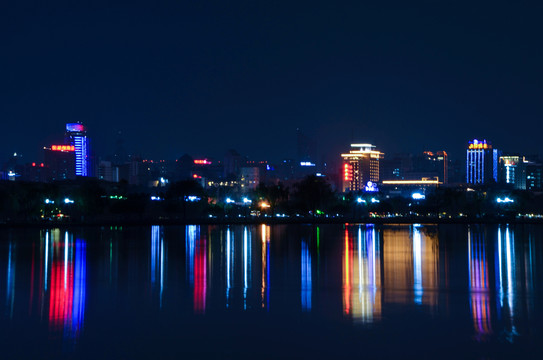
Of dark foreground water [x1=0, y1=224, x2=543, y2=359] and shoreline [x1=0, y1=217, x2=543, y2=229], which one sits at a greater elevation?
shoreline [x1=0, y1=217, x2=543, y2=229]

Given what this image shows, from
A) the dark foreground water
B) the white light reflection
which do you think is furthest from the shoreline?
the white light reflection

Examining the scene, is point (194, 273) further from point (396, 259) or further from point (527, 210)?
point (527, 210)

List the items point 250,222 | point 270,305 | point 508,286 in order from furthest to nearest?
1. point 250,222
2. point 508,286
3. point 270,305

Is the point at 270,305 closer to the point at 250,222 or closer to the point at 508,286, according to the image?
the point at 508,286

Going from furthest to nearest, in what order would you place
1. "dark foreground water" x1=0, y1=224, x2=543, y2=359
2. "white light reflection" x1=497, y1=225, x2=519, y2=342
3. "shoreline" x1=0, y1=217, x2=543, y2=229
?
"shoreline" x1=0, y1=217, x2=543, y2=229, "white light reflection" x1=497, y1=225, x2=519, y2=342, "dark foreground water" x1=0, y1=224, x2=543, y2=359

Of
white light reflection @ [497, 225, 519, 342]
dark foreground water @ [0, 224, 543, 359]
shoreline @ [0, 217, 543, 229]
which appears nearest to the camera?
dark foreground water @ [0, 224, 543, 359]

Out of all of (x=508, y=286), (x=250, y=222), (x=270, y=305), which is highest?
(x=250, y=222)

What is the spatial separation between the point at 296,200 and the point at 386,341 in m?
88.3

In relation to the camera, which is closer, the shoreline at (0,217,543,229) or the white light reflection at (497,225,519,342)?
the white light reflection at (497,225,519,342)

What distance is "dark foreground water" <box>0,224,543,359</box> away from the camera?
15.5m

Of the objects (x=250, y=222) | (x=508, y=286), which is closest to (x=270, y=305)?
(x=508, y=286)

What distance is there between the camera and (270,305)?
20.5m

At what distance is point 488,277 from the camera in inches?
1047

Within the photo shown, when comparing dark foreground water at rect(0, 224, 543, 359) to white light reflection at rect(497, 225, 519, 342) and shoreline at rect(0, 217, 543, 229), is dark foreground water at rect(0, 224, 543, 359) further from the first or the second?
shoreline at rect(0, 217, 543, 229)
